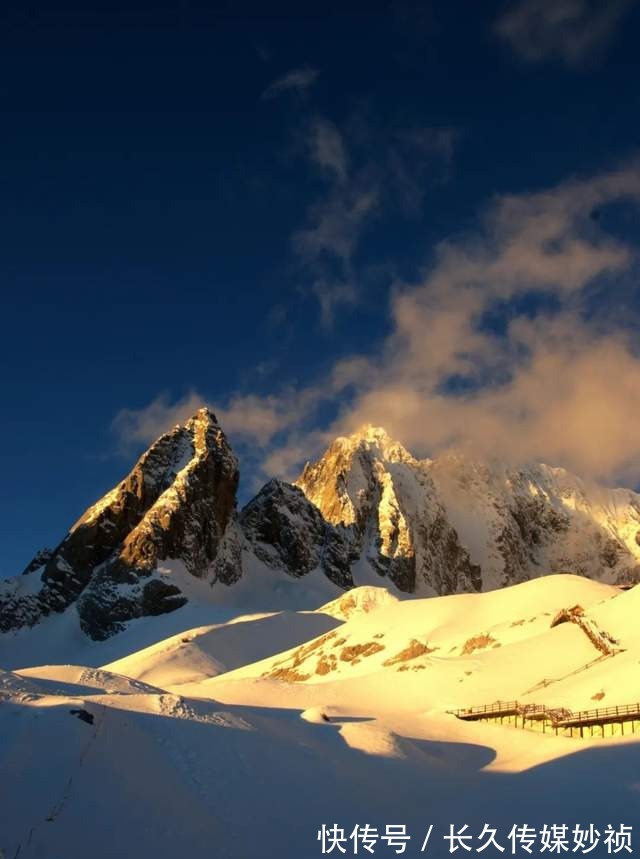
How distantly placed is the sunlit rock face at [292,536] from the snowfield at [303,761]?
111 meters

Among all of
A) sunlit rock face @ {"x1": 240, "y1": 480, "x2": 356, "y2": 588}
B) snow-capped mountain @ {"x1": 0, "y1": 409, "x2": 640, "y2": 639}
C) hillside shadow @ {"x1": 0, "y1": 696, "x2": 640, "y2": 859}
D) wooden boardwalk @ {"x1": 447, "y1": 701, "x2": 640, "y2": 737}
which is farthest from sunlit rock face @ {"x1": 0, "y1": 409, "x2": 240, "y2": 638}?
hillside shadow @ {"x1": 0, "y1": 696, "x2": 640, "y2": 859}

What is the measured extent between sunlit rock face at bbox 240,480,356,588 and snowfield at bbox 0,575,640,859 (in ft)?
365

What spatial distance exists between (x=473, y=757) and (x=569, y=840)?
11.7 metres

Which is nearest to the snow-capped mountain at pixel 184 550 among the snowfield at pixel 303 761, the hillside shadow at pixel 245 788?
the snowfield at pixel 303 761

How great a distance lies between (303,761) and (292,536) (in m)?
140

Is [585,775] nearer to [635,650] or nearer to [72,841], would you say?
[72,841]

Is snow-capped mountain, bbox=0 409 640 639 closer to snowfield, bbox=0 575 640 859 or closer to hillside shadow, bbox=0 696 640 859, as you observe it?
snowfield, bbox=0 575 640 859

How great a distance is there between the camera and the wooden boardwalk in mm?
34062

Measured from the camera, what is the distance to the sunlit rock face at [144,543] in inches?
5108

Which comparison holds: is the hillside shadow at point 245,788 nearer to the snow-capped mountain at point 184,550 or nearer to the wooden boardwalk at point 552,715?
the wooden boardwalk at point 552,715

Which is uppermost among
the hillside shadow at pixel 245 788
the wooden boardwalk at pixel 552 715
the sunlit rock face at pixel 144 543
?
the sunlit rock face at pixel 144 543

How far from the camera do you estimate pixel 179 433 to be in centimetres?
16562

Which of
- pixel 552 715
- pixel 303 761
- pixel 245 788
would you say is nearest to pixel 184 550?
pixel 552 715

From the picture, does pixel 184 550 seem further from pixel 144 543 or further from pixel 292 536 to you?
pixel 292 536
